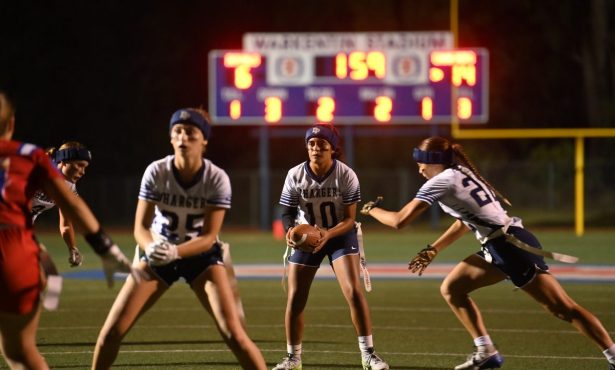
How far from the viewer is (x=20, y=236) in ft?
18.7

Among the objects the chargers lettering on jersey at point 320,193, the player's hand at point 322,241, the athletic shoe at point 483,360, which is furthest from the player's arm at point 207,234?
the athletic shoe at point 483,360

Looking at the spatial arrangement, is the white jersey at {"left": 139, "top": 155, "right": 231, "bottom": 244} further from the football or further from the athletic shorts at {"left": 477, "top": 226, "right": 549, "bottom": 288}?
the athletic shorts at {"left": 477, "top": 226, "right": 549, "bottom": 288}

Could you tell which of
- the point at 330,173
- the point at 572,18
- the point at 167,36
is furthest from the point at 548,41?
the point at 330,173

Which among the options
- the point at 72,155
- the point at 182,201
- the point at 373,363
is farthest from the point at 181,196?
the point at 72,155

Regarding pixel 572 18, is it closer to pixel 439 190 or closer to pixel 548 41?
pixel 548 41

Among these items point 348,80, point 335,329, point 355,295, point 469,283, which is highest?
point 348,80

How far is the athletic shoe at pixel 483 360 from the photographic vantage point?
8.48 m

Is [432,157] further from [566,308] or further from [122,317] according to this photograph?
[122,317]

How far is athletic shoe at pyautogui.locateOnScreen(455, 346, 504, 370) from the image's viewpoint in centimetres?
848

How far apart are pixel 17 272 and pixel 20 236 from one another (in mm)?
194

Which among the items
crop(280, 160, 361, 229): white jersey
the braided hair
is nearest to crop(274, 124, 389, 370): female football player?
crop(280, 160, 361, 229): white jersey

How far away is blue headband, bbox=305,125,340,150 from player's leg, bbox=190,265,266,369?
6.97 feet

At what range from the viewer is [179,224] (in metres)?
6.85

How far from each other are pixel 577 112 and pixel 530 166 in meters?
8.35
